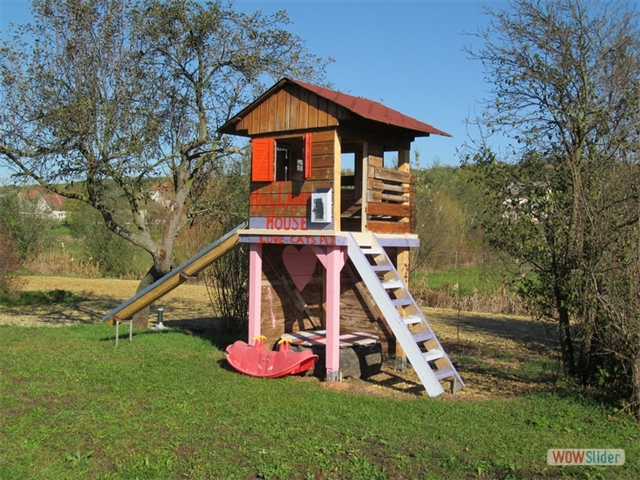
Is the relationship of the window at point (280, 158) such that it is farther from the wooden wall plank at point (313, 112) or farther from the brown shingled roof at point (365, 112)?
the brown shingled roof at point (365, 112)

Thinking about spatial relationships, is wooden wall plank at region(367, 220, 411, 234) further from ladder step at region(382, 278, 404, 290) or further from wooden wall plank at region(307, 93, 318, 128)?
wooden wall plank at region(307, 93, 318, 128)

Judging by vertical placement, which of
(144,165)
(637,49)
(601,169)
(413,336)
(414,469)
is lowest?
(414,469)

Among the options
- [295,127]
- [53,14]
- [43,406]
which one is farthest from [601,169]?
[53,14]

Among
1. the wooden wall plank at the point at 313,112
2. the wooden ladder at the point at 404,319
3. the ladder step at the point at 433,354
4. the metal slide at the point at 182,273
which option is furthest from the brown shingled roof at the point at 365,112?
the ladder step at the point at 433,354

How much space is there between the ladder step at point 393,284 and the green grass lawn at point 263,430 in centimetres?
164

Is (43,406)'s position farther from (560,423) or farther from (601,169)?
(601,169)

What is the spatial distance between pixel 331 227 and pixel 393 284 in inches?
46.8

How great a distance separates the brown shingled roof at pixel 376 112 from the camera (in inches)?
347

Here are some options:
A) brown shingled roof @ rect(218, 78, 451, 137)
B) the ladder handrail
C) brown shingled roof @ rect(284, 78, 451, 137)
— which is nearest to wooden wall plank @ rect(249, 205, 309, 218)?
the ladder handrail

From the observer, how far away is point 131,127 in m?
11.8

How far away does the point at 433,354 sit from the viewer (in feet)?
27.2

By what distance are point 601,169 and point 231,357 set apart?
18.2 feet

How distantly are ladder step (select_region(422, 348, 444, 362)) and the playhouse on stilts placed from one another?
0.07 feet

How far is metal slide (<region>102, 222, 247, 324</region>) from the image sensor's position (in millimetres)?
10078
